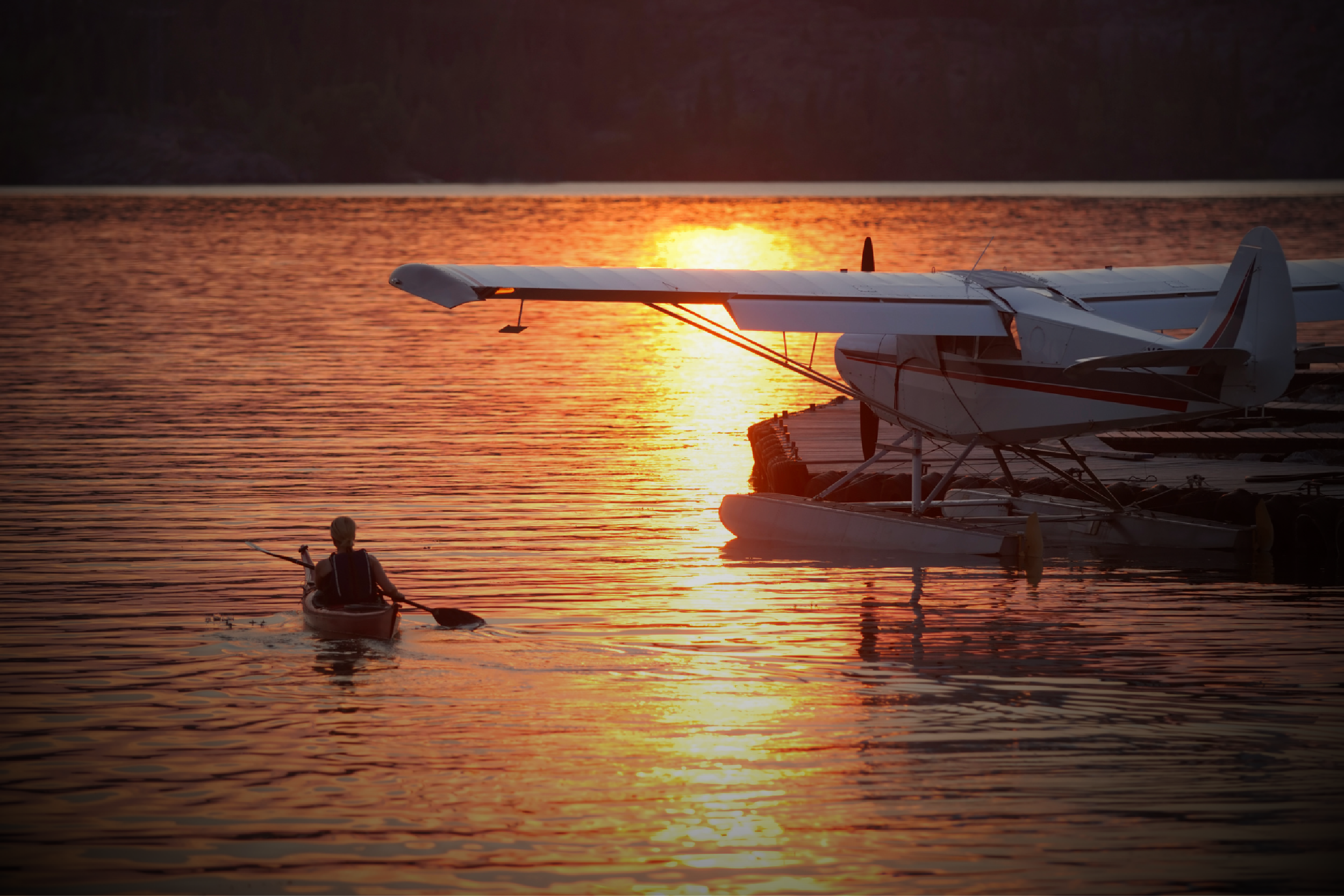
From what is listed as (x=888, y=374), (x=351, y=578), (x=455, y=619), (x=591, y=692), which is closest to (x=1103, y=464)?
(x=888, y=374)

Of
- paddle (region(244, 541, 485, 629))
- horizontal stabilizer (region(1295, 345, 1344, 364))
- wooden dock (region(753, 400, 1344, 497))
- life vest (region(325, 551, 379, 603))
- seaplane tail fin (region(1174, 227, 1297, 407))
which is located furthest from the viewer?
wooden dock (region(753, 400, 1344, 497))

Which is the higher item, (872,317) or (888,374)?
(872,317)

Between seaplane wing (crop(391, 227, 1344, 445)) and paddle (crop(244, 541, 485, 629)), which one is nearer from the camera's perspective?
paddle (crop(244, 541, 485, 629))

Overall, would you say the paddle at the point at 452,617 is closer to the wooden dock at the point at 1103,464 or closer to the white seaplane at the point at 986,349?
the white seaplane at the point at 986,349

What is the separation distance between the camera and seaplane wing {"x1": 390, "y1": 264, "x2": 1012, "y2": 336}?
51.0 ft

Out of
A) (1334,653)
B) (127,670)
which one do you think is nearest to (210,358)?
(127,670)

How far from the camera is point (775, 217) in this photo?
135250 millimetres

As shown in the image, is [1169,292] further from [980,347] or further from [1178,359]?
[1178,359]

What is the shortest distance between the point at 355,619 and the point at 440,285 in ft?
11.3

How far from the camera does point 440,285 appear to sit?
1478cm

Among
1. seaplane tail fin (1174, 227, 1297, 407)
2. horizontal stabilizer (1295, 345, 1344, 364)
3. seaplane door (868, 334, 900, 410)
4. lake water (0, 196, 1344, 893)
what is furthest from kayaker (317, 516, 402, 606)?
horizontal stabilizer (1295, 345, 1344, 364)

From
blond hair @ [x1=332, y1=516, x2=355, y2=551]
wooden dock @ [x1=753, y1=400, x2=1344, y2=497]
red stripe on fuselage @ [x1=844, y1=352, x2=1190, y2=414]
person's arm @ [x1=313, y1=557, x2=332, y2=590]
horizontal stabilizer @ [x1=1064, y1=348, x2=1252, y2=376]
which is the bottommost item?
person's arm @ [x1=313, y1=557, x2=332, y2=590]

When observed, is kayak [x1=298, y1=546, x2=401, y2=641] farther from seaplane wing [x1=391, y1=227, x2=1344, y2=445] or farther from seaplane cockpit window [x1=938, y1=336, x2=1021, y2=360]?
seaplane cockpit window [x1=938, y1=336, x2=1021, y2=360]

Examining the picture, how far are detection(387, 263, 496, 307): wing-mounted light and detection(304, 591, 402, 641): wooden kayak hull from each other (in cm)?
305
